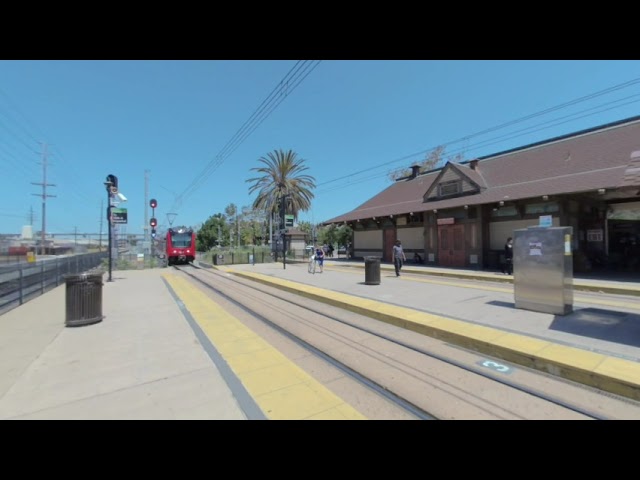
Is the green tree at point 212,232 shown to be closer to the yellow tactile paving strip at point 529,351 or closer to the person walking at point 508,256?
the person walking at point 508,256

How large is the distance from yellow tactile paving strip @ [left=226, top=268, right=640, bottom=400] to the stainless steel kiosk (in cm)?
241

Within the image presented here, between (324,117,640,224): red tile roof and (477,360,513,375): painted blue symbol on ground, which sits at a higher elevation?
(324,117,640,224): red tile roof

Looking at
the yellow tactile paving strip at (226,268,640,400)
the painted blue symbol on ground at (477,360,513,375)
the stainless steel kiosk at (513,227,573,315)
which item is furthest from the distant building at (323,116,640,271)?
the painted blue symbol on ground at (477,360,513,375)

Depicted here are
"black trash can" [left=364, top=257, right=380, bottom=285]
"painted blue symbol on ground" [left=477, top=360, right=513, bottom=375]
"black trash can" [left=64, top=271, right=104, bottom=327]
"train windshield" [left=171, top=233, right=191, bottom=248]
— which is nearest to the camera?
"painted blue symbol on ground" [left=477, top=360, right=513, bottom=375]

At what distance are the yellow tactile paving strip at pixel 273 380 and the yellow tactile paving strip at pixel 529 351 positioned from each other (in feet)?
9.67

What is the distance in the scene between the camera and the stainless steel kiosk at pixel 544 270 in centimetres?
679

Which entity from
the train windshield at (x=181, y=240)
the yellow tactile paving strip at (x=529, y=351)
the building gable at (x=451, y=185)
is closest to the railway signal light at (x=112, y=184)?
the train windshield at (x=181, y=240)

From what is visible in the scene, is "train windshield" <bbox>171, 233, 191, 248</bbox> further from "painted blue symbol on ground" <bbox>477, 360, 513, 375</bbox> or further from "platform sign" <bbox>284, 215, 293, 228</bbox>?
"painted blue symbol on ground" <bbox>477, 360, 513, 375</bbox>

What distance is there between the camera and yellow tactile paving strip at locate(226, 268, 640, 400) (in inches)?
144

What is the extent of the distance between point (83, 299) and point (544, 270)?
10848 millimetres

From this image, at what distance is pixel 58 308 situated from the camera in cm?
889
